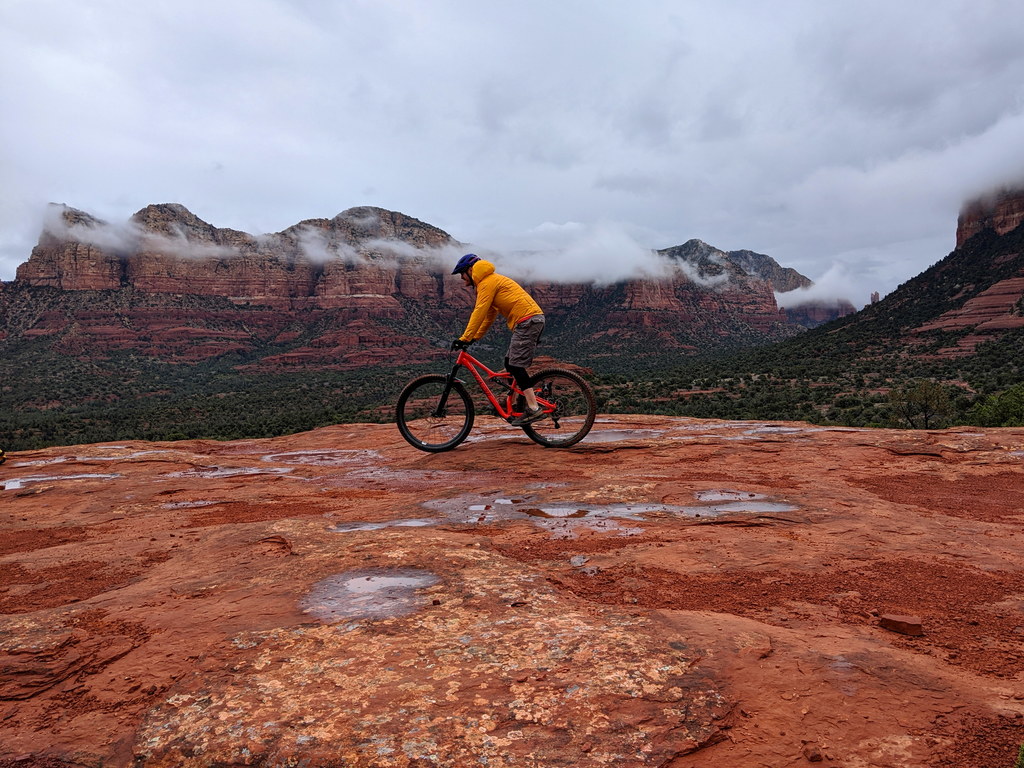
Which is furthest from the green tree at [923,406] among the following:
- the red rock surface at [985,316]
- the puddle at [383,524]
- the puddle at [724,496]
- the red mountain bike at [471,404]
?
the puddle at [383,524]

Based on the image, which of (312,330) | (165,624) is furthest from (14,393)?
(165,624)

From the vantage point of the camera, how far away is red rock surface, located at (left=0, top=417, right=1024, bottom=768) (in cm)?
206

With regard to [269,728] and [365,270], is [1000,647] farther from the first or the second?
[365,270]

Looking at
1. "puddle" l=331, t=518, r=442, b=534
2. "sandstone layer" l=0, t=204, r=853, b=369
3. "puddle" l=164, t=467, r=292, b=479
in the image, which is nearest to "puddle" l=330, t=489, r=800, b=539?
"puddle" l=331, t=518, r=442, b=534

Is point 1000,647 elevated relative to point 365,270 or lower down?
lower down

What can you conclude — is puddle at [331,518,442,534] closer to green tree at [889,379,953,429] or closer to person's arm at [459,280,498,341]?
person's arm at [459,280,498,341]

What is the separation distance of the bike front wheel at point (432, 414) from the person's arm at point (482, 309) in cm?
118

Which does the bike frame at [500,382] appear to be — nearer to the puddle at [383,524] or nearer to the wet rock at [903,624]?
the puddle at [383,524]

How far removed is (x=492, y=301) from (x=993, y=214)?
111 metres

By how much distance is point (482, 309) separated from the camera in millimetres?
8641

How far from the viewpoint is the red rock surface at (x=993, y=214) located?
8156cm

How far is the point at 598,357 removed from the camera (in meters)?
115

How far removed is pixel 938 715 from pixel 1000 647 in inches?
39.4

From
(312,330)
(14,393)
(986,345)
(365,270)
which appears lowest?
(14,393)
